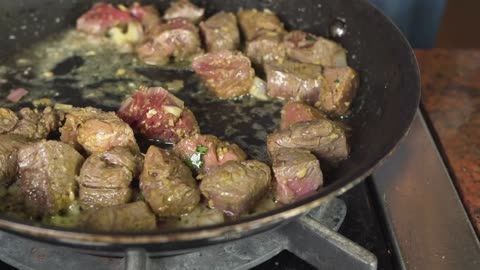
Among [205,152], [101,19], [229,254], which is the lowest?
[229,254]

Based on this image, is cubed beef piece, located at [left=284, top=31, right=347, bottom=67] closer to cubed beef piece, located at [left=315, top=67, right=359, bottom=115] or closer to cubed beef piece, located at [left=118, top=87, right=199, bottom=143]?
cubed beef piece, located at [left=315, top=67, right=359, bottom=115]

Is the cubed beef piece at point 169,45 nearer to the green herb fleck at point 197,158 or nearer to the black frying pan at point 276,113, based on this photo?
the black frying pan at point 276,113

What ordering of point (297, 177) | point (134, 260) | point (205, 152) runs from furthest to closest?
1. point (205, 152)
2. point (297, 177)
3. point (134, 260)

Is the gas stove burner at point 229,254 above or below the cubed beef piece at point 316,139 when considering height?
below

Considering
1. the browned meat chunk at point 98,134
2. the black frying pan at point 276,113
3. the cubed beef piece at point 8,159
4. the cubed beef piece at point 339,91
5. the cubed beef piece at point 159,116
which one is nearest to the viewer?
the black frying pan at point 276,113

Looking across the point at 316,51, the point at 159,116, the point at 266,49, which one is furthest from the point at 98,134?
the point at 316,51

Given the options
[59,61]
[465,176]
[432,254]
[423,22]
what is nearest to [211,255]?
[432,254]

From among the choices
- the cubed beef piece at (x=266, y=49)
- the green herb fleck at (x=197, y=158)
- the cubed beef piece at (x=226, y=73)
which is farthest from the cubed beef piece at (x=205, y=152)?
the cubed beef piece at (x=266, y=49)

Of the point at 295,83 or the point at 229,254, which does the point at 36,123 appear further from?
the point at 295,83
